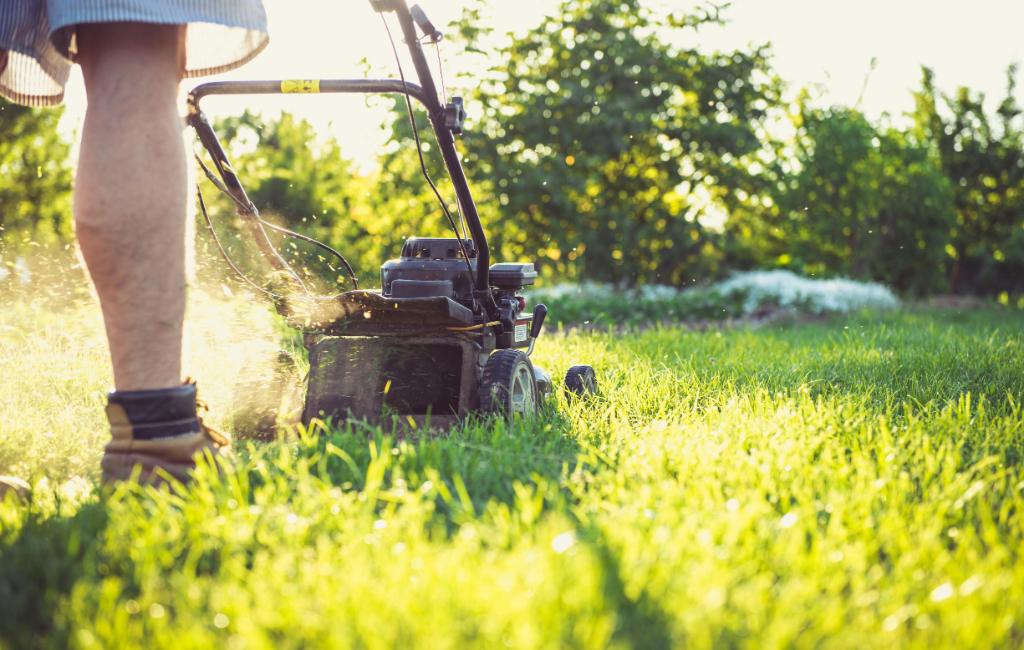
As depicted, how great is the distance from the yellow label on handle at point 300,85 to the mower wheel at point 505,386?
37.8 inches

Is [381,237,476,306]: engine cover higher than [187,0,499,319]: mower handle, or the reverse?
[187,0,499,319]: mower handle

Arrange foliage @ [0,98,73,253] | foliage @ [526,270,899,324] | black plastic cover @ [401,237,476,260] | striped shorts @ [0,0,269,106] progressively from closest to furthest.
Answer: striped shorts @ [0,0,269,106]
black plastic cover @ [401,237,476,260]
foliage @ [526,270,899,324]
foliage @ [0,98,73,253]

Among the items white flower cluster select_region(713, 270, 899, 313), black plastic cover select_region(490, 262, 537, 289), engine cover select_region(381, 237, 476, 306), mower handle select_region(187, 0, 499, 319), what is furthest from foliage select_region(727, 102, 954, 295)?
mower handle select_region(187, 0, 499, 319)

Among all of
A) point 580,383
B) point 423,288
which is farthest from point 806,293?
point 423,288

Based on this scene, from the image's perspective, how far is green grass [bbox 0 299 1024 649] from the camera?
3.06 feet

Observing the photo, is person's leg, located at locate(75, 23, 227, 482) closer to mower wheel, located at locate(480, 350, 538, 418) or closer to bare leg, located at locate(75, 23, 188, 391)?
bare leg, located at locate(75, 23, 188, 391)

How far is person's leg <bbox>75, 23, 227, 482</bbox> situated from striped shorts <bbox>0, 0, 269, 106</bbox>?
6cm

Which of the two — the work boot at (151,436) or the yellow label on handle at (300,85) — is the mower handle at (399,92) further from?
the work boot at (151,436)

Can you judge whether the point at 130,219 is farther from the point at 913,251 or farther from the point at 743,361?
the point at 913,251

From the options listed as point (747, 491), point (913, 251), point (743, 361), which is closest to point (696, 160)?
point (913, 251)

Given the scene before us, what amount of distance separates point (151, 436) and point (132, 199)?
0.46 meters

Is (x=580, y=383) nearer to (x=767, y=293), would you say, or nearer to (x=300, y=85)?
(x=300, y=85)

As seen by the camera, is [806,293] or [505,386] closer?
[505,386]

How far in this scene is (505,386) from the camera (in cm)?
215
